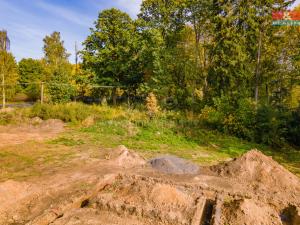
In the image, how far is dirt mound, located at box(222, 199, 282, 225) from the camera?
13.5 feet

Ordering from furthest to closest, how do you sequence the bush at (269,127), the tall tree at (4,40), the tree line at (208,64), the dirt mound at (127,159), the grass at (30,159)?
the tall tree at (4,40) → the tree line at (208,64) → the bush at (269,127) → the dirt mound at (127,159) → the grass at (30,159)

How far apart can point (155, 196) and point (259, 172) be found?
322cm

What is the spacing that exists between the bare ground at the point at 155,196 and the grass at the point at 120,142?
47.9 inches

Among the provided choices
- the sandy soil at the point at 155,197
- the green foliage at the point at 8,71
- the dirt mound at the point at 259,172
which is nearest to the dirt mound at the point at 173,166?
the sandy soil at the point at 155,197

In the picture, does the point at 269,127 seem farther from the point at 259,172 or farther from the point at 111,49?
the point at 111,49

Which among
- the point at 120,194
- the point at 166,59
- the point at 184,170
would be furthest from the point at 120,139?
the point at 166,59

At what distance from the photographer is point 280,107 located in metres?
13.4

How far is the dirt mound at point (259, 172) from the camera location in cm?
605

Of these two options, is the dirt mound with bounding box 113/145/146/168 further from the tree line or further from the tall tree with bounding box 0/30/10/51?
the tall tree with bounding box 0/30/10/51

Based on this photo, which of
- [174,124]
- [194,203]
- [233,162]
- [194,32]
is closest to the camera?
[194,203]

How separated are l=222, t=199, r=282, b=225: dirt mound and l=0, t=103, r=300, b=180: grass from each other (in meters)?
3.65

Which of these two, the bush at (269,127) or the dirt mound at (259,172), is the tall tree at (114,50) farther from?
the dirt mound at (259,172)

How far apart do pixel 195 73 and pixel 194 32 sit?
14.3ft

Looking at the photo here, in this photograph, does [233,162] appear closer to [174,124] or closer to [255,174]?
[255,174]
